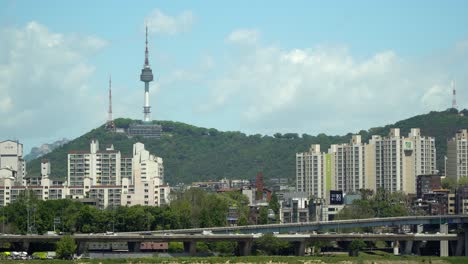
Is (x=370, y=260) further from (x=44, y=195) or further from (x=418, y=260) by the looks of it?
(x=44, y=195)

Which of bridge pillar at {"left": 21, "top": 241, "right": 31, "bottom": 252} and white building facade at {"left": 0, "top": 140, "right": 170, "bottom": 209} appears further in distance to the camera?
white building facade at {"left": 0, "top": 140, "right": 170, "bottom": 209}

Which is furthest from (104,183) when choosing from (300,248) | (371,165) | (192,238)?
(192,238)

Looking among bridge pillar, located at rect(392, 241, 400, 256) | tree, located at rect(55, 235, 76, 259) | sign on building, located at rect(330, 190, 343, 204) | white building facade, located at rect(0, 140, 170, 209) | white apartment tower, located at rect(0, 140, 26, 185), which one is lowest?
bridge pillar, located at rect(392, 241, 400, 256)

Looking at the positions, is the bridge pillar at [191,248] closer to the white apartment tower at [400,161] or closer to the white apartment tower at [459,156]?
the white apartment tower at [400,161]

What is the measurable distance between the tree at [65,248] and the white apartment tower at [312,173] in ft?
313

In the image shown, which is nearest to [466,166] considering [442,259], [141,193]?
[141,193]

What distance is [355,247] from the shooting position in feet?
326

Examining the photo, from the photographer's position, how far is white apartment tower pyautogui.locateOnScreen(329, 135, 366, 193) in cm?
17700

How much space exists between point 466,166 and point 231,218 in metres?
59.2

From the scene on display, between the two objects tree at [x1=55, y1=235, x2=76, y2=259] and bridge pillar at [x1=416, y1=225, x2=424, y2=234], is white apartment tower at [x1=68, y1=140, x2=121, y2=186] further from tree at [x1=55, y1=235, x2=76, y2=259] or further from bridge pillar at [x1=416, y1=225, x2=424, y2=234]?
tree at [x1=55, y1=235, x2=76, y2=259]

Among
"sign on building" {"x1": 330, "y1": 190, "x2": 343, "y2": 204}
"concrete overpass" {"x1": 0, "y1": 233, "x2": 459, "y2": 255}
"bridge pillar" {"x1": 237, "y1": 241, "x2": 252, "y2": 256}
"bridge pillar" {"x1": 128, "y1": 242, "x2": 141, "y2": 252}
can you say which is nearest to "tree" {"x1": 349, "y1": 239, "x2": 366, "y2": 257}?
"concrete overpass" {"x1": 0, "y1": 233, "x2": 459, "y2": 255}

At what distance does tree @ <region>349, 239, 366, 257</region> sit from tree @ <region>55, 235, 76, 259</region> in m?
21.9

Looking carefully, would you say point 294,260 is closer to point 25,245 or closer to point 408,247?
point 408,247

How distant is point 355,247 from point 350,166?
79455 mm
